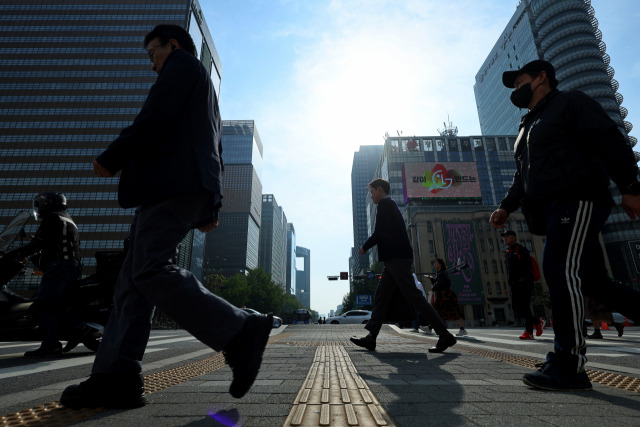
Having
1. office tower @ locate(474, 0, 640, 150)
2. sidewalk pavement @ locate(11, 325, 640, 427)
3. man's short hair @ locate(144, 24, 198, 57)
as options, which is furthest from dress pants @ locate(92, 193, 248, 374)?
office tower @ locate(474, 0, 640, 150)

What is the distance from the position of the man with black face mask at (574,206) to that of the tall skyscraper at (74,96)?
7492cm

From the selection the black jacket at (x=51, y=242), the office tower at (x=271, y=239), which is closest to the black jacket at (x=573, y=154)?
the black jacket at (x=51, y=242)

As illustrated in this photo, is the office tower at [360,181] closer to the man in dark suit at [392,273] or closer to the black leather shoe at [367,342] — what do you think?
the man in dark suit at [392,273]

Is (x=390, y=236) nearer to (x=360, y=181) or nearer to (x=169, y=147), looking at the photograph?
(x=169, y=147)

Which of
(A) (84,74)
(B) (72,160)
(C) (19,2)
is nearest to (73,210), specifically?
(B) (72,160)

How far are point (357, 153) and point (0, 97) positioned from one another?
14366cm

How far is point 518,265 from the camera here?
20.9 ft

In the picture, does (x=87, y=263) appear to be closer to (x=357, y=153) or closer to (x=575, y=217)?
(x=575, y=217)

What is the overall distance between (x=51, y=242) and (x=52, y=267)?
279mm

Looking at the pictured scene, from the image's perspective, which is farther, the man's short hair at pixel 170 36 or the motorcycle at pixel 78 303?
the motorcycle at pixel 78 303

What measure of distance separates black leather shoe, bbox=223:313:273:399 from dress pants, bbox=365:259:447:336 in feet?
8.42

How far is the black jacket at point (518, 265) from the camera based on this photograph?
6293 mm

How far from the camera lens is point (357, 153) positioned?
18138 centimetres

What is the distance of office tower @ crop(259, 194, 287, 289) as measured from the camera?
15988 centimetres
